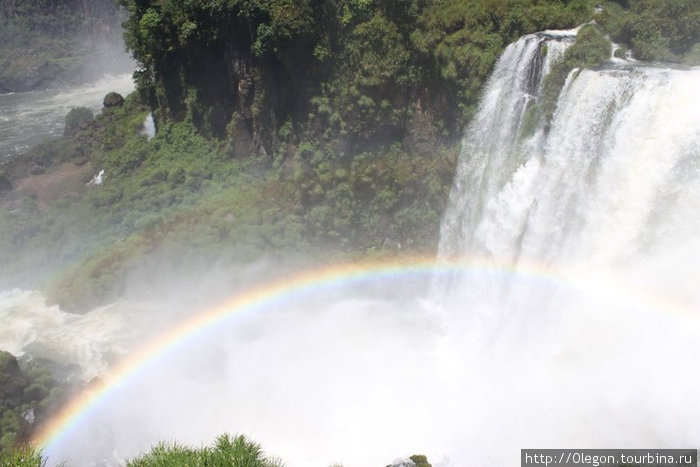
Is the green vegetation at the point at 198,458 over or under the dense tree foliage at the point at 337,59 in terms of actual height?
under

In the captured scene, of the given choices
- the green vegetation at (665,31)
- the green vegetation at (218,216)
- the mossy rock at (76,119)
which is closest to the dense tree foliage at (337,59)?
the green vegetation at (218,216)

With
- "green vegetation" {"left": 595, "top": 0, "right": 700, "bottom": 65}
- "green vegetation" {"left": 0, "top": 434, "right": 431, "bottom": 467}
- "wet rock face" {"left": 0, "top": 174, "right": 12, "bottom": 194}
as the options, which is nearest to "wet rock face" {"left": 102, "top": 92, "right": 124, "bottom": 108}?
"wet rock face" {"left": 0, "top": 174, "right": 12, "bottom": 194}

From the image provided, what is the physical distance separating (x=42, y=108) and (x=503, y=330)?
52804mm

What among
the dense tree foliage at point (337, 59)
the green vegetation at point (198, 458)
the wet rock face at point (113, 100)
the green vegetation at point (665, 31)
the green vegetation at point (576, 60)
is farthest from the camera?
the wet rock face at point (113, 100)

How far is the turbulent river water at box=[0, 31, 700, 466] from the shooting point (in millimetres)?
14234

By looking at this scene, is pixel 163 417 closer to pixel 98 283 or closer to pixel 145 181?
pixel 98 283

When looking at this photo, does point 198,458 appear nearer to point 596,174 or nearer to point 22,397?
point 22,397

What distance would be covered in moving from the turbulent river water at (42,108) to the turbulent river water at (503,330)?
27.4 meters

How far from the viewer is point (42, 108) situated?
5575cm

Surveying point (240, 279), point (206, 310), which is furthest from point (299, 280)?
point (206, 310)

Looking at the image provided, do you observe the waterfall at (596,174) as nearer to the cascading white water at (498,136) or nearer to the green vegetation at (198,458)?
the cascading white water at (498,136)

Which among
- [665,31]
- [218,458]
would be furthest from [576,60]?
[218,458]

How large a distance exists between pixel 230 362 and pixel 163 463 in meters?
10.3

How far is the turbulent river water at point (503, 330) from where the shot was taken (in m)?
14.2
